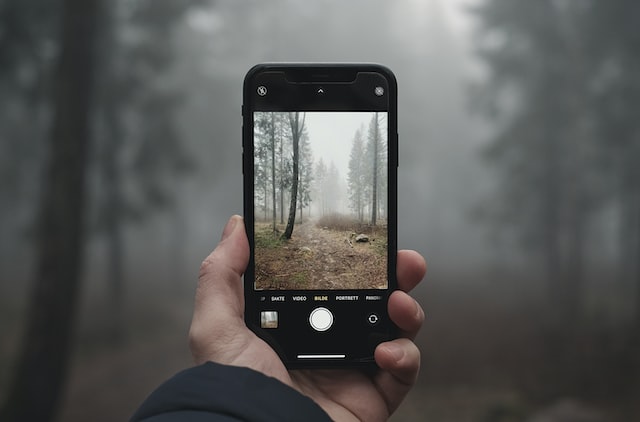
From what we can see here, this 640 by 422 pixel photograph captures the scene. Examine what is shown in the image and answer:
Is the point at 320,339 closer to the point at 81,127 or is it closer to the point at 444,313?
the point at 81,127

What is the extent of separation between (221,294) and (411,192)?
6.39m

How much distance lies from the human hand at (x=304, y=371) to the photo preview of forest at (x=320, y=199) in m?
0.06

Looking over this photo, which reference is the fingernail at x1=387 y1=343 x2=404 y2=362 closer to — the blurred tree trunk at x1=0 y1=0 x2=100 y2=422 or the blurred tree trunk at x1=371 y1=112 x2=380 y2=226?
the blurred tree trunk at x1=371 y1=112 x2=380 y2=226

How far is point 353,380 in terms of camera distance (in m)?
1.14

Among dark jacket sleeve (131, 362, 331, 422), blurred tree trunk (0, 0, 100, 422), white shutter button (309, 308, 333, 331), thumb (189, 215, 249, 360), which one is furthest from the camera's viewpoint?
blurred tree trunk (0, 0, 100, 422)

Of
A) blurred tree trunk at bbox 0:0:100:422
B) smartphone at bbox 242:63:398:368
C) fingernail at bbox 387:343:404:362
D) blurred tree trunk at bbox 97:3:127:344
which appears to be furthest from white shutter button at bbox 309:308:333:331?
blurred tree trunk at bbox 97:3:127:344

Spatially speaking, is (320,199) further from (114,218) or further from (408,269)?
(114,218)

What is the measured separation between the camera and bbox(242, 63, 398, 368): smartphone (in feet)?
3.74

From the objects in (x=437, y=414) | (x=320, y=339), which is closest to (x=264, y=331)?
(x=320, y=339)

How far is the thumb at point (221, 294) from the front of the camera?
3.34 feet

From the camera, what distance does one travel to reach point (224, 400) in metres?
0.79

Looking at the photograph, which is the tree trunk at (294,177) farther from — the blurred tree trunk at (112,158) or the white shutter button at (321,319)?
the blurred tree trunk at (112,158)

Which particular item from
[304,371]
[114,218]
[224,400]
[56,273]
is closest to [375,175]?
[304,371]

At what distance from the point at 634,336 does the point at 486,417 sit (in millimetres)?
1949
